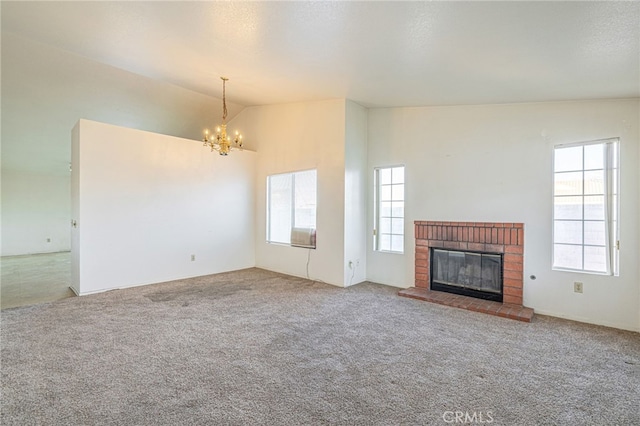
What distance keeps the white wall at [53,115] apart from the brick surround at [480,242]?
16.1 feet

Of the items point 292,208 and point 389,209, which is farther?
point 292,208

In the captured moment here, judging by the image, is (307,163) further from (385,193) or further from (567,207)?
(567,207)

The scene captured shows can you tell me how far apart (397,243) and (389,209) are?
59 cm

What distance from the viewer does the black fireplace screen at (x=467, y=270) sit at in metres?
4.26

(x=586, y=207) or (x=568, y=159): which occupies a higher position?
(x=568, y=159)

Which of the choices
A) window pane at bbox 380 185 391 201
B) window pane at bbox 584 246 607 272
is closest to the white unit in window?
window pane at bbox 380 185 391 201

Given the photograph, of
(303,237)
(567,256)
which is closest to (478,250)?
(567,256)

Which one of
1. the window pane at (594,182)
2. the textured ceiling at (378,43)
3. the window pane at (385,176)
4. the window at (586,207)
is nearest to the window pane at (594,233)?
the window at (586,207)

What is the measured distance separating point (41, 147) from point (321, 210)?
6.68 m

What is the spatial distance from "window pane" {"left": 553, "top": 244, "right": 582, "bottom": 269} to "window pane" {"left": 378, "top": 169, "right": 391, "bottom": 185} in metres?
2.47

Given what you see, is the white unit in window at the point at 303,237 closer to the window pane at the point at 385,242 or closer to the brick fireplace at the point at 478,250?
the window pane at the point at 385,242

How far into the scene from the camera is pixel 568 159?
3.79m

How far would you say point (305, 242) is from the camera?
570 centimetres

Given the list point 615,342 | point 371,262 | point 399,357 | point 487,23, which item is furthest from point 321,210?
point 615,342
